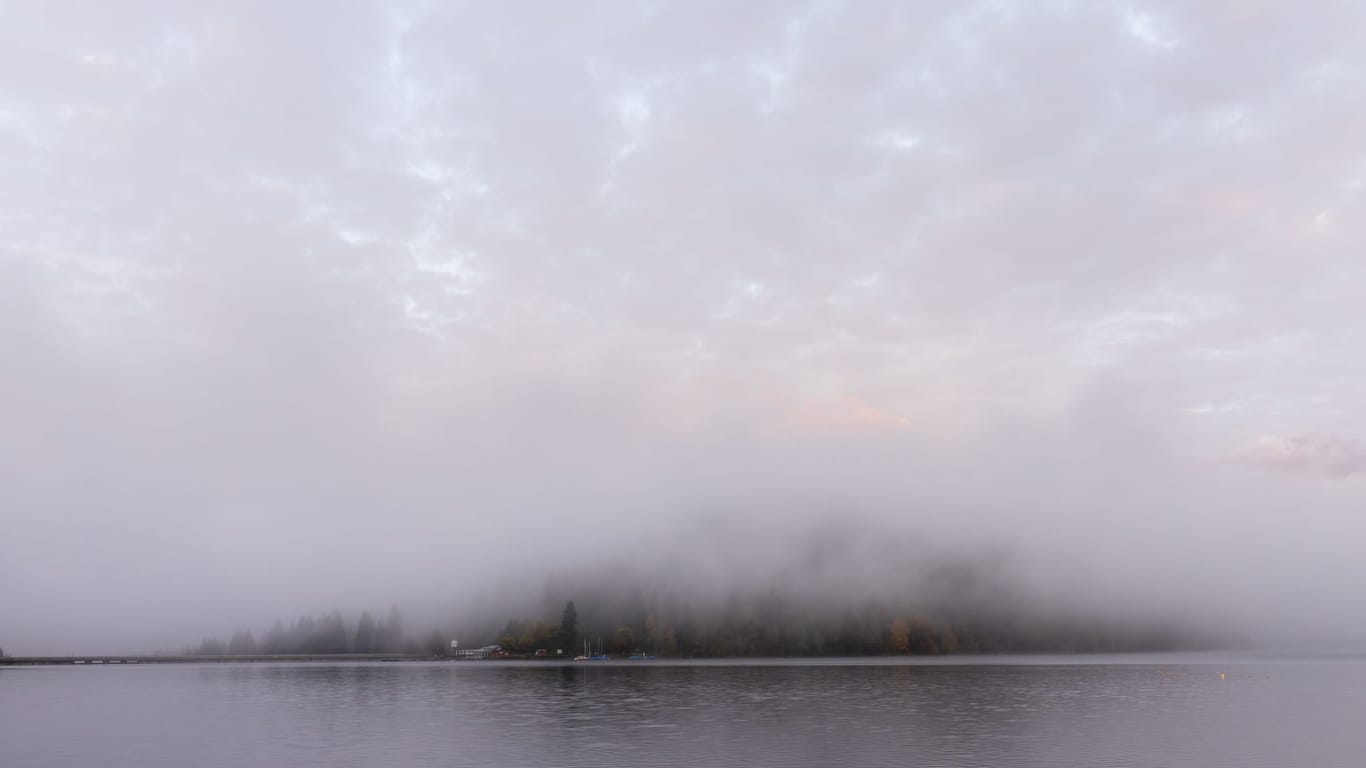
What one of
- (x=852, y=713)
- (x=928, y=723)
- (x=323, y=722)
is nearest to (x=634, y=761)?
(x=928, y=723)

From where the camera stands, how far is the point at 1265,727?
83.2m

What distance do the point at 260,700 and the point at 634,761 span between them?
9892 centimetres

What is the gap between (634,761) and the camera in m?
60.8

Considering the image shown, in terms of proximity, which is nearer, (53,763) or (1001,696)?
(53,763)

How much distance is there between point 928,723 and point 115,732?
7595cm

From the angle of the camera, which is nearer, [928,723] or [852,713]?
[928,723]

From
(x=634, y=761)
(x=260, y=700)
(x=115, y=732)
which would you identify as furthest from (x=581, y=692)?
(x=634, y=761)

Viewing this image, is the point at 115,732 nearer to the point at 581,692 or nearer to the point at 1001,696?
the point at 581,692

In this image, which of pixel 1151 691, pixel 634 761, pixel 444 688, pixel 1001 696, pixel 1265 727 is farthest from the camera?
pixel 444 688

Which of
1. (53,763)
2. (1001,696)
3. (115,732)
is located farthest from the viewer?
(1001,696)

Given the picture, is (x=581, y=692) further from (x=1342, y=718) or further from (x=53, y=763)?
(x=1342, y=718)

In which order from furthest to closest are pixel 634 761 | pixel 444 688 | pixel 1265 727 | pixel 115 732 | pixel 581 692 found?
pixel 444 688, pixel 581 692, pixel 115 732, pixel 1265 727, pixel 634 761

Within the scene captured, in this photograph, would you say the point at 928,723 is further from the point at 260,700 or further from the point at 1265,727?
the point at 260,700

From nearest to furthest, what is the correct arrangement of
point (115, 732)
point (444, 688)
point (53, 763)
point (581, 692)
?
point (53, 763), point (115, 732), point (581, 692), point (444, 688)
